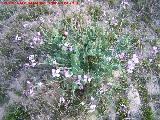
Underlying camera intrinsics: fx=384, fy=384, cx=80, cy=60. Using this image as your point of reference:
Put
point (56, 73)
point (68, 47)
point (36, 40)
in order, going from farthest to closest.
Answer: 1. point (36, 40)
2. point (68, 47)
3. point (56, 73)

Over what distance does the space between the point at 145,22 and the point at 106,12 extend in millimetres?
728

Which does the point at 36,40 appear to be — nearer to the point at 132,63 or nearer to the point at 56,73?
the point at 56,73

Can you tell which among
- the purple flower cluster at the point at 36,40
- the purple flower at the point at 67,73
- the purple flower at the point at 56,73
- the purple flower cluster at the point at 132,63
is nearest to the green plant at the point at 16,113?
the purple flower at the point at 56,73

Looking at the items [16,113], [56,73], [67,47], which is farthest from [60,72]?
[16,113]

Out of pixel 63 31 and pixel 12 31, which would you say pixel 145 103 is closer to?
pixel 63 31

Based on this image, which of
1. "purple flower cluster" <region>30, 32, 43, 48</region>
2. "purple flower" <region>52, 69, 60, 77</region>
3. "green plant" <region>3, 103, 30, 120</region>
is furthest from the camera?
"purple flower cluster" <region>30, 32, 43, 48</region>

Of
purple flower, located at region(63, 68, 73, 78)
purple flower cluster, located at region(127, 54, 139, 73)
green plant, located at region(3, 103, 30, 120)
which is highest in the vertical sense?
purple flower cluster, located at region(127, 54, 139, 73)

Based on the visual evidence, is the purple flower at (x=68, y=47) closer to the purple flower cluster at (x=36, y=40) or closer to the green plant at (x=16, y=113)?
the purple flower cluster at (x=36, y=40)

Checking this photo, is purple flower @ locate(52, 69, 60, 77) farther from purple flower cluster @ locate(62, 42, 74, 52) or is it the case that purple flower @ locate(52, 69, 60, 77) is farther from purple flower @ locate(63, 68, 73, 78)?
purple flower cluster @ locate(62, 42, 74, 52)

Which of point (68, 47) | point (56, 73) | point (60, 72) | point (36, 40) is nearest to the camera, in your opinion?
point (56, 73)

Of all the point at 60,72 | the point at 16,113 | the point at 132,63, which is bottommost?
the point at 16,113

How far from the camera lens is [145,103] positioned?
5.96 metres

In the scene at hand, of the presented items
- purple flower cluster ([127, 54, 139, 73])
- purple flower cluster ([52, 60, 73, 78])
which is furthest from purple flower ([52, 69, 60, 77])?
purple flower cluster ([127, 54, 139, 73])

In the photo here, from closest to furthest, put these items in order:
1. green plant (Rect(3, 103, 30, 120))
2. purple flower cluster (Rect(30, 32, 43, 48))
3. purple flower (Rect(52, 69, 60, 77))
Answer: purple flower (Rect(52, 69, 60, 77)) < green plant (Rect(3, 103, 30, 120)) < purple flower cluster (Rect(30, 32, 43, 48))
